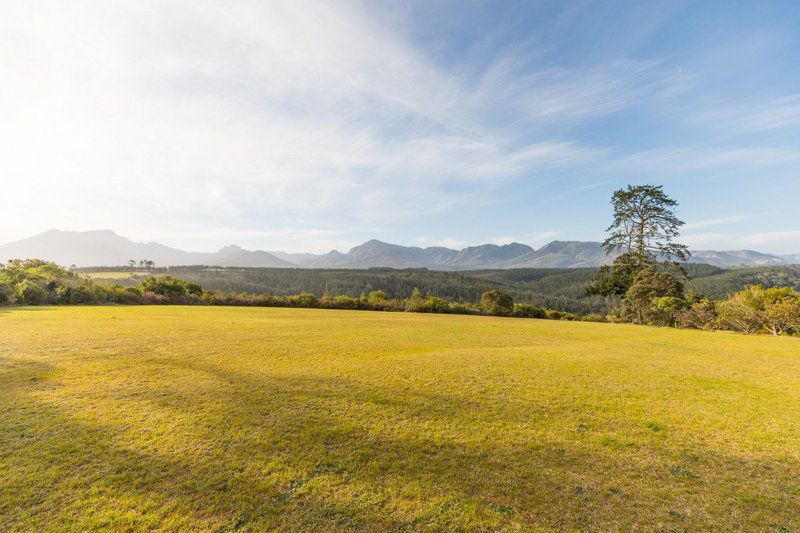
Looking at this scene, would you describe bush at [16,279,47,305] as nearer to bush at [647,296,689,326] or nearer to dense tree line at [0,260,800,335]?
dense tree line at [0,260,800,335]

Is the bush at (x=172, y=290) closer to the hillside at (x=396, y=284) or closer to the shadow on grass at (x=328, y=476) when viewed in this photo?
the shadow on grass at (x=328, y=476)

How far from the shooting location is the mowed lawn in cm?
416

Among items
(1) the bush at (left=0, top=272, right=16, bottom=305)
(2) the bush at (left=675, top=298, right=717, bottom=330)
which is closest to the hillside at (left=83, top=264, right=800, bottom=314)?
(1) the bush at (left=0, top=272, right=16, bottom=305)

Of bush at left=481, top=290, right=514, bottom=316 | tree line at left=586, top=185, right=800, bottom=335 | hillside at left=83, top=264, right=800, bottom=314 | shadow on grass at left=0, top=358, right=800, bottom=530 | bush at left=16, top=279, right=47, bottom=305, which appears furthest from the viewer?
hillside at left=83, top=264, right=800, bottom=314

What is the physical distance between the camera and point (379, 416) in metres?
7.05

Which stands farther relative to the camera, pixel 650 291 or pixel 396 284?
pixel 396 284

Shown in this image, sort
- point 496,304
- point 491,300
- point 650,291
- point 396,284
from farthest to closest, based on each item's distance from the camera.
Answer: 1. point 396,284
2. point 491,300
3. point 496,304
4. point 650,291

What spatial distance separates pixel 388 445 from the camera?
5.85 metres

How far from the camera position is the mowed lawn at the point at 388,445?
164 inches

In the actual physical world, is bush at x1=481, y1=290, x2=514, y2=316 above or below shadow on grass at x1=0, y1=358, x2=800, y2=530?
below

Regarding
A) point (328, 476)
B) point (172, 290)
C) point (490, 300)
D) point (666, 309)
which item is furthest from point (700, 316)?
Answer: point (172, 290)

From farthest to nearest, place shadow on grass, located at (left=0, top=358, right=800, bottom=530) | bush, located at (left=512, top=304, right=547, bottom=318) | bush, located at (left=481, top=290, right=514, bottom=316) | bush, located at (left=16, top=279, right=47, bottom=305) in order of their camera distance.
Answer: bush, located at (left=512, top=304, right=547, bottom=318) → bush, located at (left=481, top=290, right=514, bottom=316) → bush, located at (left=16, top=279, right=47, bottom=305) → shadow on grass, located at (left=0, top=358, right=800, bottom=530)

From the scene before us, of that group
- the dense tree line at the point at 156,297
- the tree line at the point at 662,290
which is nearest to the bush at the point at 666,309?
the tree line at the point at 662,290

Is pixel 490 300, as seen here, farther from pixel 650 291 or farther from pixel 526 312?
pixel 650 291
